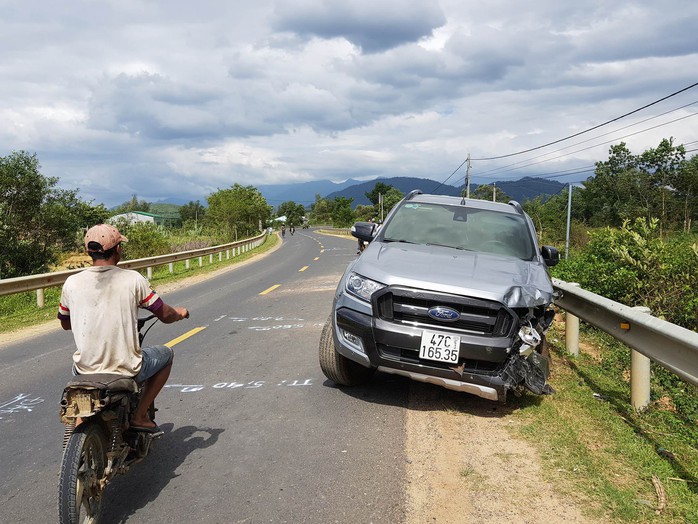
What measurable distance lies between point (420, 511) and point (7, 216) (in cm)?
2089

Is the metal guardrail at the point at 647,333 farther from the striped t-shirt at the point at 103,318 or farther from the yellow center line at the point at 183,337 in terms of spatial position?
the yellow center line at the point at 183,337

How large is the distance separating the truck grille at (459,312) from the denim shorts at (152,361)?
1840 millimetres

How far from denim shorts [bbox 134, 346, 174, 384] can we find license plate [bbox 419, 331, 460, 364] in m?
2.02

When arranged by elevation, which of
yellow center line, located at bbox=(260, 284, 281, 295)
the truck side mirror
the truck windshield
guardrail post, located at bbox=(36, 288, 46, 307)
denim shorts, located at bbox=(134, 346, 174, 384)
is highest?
the truck windshield

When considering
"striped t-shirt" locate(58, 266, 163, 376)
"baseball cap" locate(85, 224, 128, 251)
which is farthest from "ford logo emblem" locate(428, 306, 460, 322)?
"baseball cap" locate(85, 224, 128, 251)

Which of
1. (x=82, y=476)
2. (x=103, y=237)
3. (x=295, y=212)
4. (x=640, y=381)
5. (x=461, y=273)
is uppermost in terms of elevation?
(x=103, y=237)

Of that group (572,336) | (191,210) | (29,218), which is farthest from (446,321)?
(191,210)

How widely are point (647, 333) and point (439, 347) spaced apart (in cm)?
184

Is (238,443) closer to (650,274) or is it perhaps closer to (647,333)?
(647,333)

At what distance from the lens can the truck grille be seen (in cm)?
462

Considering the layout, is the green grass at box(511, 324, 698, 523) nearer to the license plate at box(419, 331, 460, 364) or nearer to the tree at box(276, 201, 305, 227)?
the license plate at box(419, 331, 460, 364)

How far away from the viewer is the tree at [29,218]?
19.9m

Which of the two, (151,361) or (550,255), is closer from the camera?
(151,361)

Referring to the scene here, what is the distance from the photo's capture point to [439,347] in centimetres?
464
